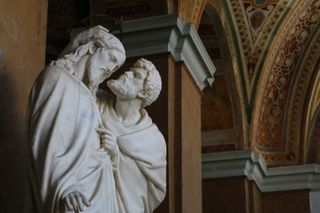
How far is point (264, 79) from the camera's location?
9641 millimetres

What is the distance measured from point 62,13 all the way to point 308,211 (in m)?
4.16

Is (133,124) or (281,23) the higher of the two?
(281,23)

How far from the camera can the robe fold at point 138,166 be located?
267 centimetres

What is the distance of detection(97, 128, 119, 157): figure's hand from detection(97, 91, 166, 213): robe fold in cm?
6

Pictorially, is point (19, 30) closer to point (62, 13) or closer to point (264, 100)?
point (62, 13)

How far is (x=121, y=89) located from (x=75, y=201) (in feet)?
2.00

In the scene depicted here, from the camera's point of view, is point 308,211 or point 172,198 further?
point 308,211

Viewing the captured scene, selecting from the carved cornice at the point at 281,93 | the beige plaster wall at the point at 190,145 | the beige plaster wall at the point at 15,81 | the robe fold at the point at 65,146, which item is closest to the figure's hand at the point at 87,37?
the robe fold at the point at 65,146

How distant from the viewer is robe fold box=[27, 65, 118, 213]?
2.38 meters

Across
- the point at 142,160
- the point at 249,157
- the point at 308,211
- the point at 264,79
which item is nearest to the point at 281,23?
the point at 264,79

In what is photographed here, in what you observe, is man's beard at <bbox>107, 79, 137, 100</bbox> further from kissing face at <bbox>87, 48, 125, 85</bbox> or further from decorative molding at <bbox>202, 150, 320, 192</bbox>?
decorative molding at <bbox>202, 150, 320, 192</bbox>

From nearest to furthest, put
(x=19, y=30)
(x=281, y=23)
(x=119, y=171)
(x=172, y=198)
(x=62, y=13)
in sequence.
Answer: (x=119, y=171) < (x=19, y=30) < (x=172, y=198) < (x=62, y=13) < (x=281, y=23)

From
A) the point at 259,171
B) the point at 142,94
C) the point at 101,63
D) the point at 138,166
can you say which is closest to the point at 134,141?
the point at 138,166

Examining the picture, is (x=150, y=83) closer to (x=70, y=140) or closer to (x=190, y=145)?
(x=70, y=140)
